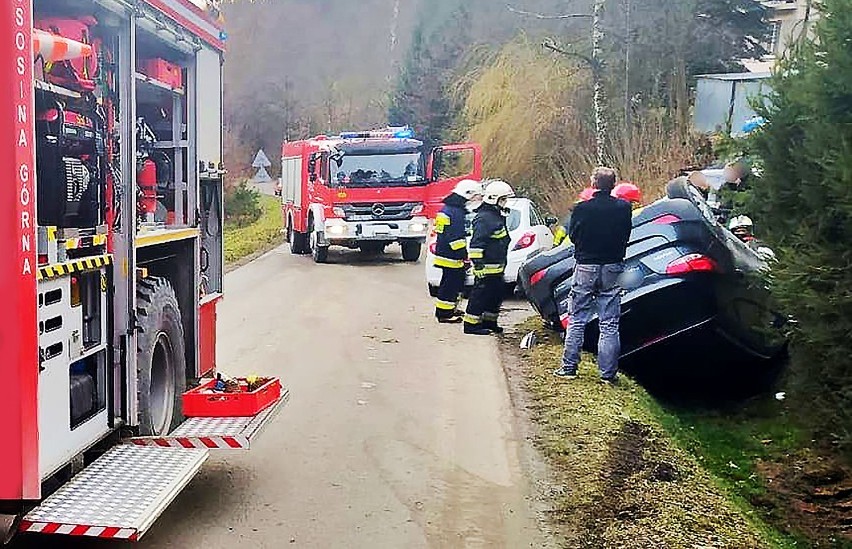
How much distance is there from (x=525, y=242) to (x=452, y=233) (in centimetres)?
234

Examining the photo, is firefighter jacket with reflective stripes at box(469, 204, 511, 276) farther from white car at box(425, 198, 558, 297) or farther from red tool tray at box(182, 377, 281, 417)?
red tool tray at box(182, 377, 281, 417)

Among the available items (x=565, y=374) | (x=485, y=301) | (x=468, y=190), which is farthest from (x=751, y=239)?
(x=468, y=190)

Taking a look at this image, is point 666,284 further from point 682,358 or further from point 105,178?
point 105,178

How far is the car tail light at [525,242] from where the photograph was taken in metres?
13.4

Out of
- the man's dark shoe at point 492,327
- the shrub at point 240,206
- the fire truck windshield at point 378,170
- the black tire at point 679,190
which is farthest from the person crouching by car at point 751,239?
the shrub at point 240,206

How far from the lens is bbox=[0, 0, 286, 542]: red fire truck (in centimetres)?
371

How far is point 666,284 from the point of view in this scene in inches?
320

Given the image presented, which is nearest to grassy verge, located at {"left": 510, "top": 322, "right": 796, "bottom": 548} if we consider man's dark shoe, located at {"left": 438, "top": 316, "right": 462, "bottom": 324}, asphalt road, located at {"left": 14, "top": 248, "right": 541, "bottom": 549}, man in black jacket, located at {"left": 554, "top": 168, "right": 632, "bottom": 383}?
asphalt road, located at {"left": 14, "top": 248, "right": 541, "bottom": 549}

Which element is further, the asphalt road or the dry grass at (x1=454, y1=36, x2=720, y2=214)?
the dry grass at (x1=454, y1=36, x2=720, y2=214)

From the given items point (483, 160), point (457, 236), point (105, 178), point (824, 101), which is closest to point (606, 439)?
point (824, 101)

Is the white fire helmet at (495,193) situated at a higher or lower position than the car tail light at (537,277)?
higher

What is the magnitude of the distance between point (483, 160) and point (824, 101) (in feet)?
72.7

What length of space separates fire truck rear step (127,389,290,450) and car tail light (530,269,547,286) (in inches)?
185

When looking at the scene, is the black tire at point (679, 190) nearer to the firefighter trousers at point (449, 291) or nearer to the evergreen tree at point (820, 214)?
the firefighter trousers at point (449, 291)
